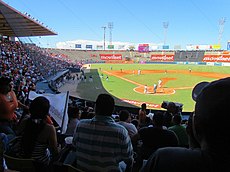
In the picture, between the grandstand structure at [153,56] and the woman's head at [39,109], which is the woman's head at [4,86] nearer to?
the woman's head at [39,109]

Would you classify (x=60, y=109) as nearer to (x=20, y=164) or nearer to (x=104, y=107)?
(x=20, y=164)

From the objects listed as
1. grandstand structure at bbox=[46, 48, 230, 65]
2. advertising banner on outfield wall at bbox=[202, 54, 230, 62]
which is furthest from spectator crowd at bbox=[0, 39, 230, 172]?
grandstand structure at bbox=[46, 48, 230, 65]

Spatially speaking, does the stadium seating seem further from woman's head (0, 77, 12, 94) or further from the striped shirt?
woman's head (0, 77, 12, 94)

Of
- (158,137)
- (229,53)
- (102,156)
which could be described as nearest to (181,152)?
(102,156)

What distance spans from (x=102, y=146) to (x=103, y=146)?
0.4 inches

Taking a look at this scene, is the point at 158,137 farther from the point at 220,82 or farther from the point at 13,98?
the point at 13,98

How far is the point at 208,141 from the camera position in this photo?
3.36ft

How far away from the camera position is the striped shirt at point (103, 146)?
8.21 feet

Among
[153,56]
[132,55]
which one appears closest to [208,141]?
[153,56]

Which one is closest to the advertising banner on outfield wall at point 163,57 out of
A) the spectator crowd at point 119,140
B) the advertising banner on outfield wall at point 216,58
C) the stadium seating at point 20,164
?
the advertising banner on outfield wall at point 216,58

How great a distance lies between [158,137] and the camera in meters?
3.21

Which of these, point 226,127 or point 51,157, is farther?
point 51,157

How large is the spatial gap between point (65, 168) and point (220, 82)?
193 cm

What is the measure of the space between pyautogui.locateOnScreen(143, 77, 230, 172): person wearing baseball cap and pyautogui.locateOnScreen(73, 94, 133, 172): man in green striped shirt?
144 cm
